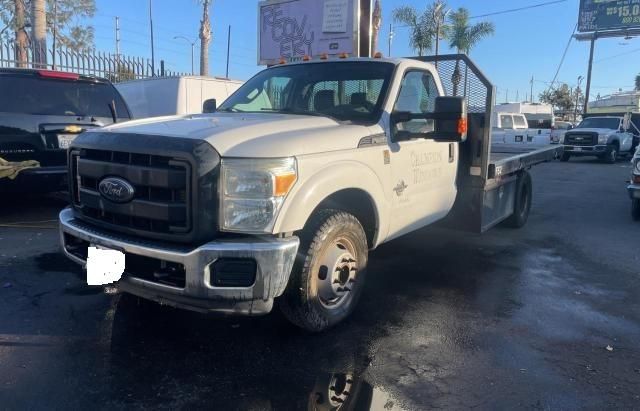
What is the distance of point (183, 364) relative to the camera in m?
3.46

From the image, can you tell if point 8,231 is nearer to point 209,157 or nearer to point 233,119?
point 233,119

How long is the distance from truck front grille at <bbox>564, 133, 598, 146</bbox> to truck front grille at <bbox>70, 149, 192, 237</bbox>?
72.0ft

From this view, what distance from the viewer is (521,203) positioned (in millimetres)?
7895

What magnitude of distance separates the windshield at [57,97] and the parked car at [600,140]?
1938 centimetres

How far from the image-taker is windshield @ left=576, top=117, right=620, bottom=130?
22672 millimetres

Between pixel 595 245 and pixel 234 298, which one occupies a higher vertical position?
pixel 234 298

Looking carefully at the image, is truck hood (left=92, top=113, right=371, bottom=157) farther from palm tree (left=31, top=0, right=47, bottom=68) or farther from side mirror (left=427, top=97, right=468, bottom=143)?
palm tree (left=31, top=0, right=47, bottom=68)

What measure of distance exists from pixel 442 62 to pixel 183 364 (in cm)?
423

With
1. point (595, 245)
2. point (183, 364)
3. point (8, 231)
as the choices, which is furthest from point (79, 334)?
point (595, 245)

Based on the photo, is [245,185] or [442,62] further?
[442,62]

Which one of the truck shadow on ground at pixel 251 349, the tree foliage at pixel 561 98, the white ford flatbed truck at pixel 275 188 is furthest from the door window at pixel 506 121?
the tree foliage at pixel 561 98

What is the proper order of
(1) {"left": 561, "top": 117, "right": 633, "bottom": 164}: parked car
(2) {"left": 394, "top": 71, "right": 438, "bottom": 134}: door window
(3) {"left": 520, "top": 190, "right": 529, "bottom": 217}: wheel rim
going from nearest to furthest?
(2) {"left": 394, "top": 71, "right": 438, "bottom": 134}: door window
(3) {"left": 520, "top": 190, "right": 529, "bottom": 217}: wheel rim
(1) {"left": 561, "top": 117, "right": 633, "bottom": 164}: parked car

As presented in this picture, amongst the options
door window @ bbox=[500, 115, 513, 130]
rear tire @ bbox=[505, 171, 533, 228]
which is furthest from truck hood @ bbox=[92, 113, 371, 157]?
door window @ bbox=[500, 115, 513, 130]

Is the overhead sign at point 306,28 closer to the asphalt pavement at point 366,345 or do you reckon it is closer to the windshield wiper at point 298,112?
the windshield wiper at point 298,112
